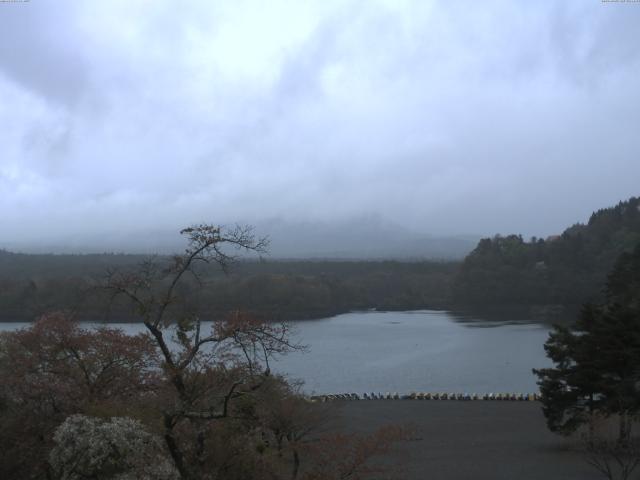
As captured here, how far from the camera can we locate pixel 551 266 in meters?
55.7

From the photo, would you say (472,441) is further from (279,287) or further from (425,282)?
(425,282)

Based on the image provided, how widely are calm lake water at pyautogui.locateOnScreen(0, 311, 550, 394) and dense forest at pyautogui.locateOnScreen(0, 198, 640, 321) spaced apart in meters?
4.32

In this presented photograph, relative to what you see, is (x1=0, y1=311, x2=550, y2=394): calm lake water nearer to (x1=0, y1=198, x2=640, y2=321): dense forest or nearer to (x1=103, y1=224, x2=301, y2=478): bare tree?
(x1=0, y1=198, x2=640, y2=321): dense forest

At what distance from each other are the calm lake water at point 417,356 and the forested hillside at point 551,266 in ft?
28.5

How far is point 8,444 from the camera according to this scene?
6766mm

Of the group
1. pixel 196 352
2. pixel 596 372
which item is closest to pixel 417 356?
Answer: pixel 596 372

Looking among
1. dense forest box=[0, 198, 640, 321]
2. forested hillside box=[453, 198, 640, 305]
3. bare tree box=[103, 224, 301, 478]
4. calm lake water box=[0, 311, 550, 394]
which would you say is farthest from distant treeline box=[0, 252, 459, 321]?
bare tree box=[103, 224, 301, 478]

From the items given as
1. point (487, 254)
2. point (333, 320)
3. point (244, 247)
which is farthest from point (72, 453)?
point (487, 254)

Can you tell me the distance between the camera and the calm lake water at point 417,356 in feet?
76.4

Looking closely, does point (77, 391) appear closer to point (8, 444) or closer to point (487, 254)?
point (8, 444)

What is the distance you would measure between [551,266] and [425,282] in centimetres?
1390

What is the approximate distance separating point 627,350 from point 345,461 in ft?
23.2

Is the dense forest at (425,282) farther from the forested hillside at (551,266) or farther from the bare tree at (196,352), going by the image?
the bare tree at (196,352)

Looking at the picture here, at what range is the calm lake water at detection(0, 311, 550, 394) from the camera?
23.3 metres
